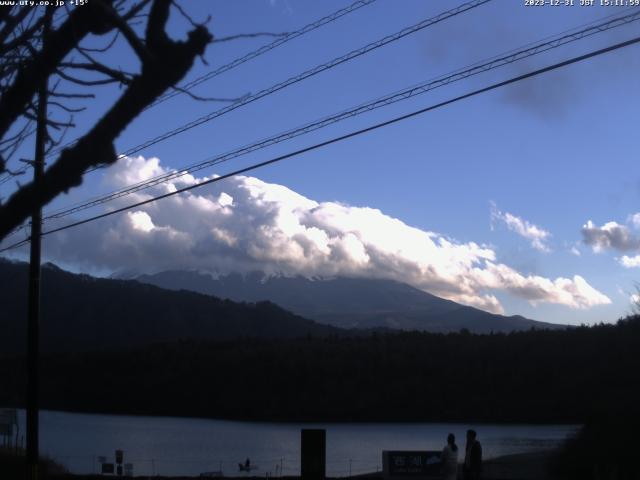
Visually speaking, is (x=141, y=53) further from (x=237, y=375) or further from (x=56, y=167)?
(x=237, y=375)

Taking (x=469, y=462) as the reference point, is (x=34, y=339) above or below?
above

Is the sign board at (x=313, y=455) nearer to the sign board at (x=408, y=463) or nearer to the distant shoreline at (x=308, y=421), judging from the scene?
the sign board at (x=408, y=463)

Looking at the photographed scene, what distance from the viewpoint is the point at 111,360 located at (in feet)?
437

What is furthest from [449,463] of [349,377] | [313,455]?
[349,377]

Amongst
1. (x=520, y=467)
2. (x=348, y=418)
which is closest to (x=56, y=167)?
(x=520, y=467)

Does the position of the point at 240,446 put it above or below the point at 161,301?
below

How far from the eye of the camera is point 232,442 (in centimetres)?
7906

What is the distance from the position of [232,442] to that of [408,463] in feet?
202

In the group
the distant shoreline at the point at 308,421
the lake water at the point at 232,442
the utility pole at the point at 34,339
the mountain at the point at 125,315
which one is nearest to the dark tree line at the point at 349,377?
the distant shoreline at the point at 308,421

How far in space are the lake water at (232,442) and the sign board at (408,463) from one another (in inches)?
867

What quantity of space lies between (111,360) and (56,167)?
13260 centimetres

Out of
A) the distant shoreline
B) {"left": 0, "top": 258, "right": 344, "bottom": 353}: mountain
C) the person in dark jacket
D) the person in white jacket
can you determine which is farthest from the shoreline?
{"left": 0, "top": 258, "right": 344, "bottom": 353}: mountain

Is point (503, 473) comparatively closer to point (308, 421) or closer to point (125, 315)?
point (308, 421)

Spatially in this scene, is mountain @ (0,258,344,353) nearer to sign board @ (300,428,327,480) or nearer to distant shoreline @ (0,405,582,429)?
distant shoreline @ (0,405,582,429)
